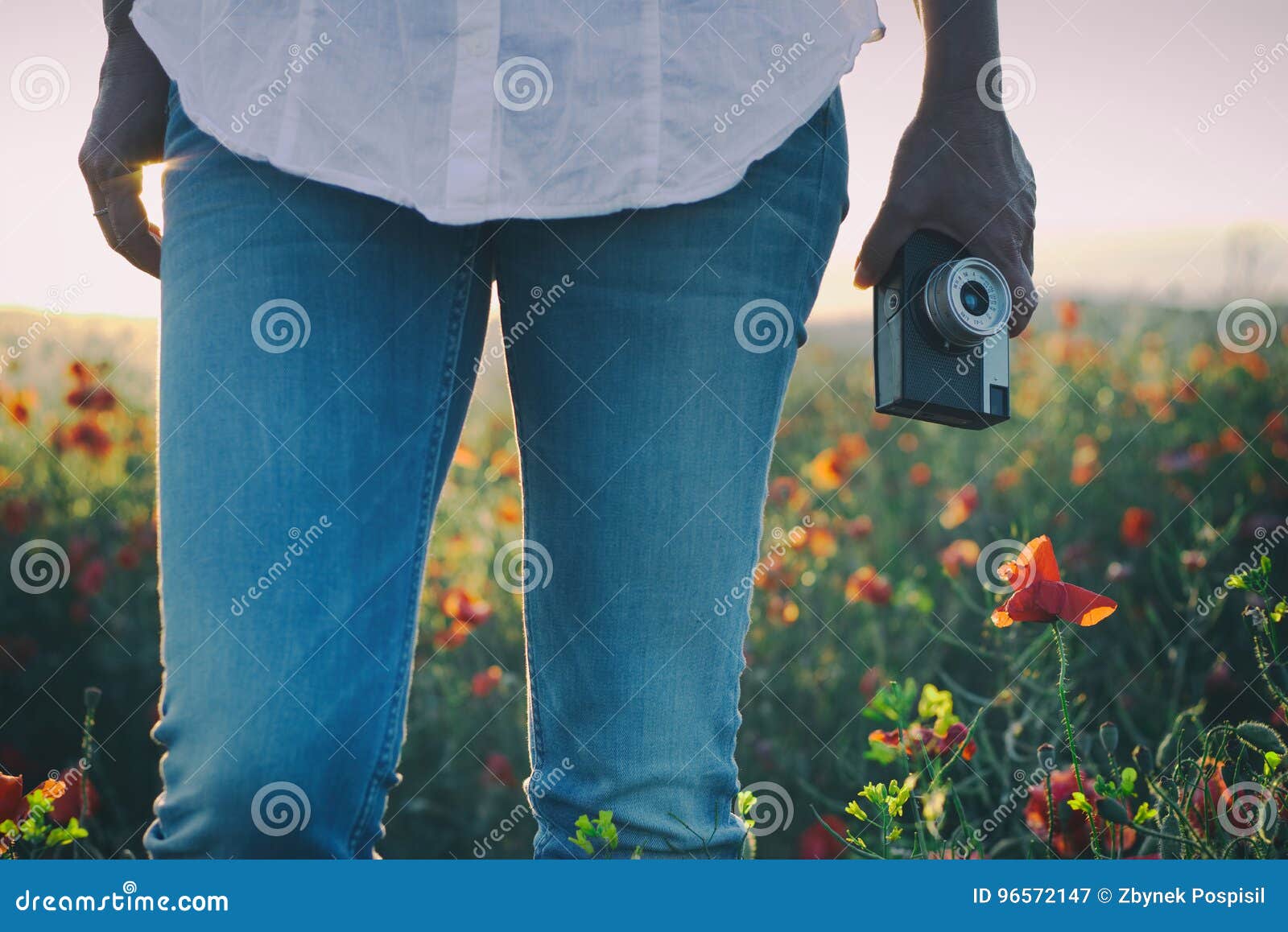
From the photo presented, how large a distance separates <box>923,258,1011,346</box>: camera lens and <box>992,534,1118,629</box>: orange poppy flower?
0.22 m

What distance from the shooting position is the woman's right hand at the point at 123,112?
104cm

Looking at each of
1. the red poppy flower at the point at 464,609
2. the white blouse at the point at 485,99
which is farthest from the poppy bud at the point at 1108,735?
the red poppy flower at the point at 464,609

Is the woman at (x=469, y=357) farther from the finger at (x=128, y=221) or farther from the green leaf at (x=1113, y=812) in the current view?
the green leaf at (x=1113, y=812)

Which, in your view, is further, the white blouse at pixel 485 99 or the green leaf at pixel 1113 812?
the green leaf at pixel 1113 812

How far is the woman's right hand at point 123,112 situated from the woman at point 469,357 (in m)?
0.12

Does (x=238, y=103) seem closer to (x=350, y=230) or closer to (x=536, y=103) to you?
(x=350, y=230)

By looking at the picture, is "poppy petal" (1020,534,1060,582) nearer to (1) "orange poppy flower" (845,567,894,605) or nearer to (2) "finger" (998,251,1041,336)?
(2) "finger" (998,251,1041,336)

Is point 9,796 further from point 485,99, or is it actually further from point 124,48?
point 485,99

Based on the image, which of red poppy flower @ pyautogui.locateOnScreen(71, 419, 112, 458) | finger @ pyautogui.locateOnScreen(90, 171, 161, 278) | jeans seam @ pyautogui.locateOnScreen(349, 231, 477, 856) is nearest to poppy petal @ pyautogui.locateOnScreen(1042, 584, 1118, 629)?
jeans seam @ pyautogui.locateOnScreen(349, 231, 477, 856)

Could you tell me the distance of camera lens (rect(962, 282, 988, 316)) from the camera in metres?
1.08

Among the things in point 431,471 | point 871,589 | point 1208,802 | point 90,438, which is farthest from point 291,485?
point 90,438

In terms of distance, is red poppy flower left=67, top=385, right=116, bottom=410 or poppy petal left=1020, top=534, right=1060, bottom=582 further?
red poppy flower left=67, top=385, right=116, bottom=410
